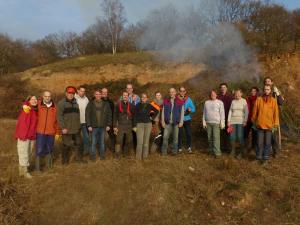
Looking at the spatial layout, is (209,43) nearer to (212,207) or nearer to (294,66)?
(294,66)

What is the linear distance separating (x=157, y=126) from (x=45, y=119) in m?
2.67

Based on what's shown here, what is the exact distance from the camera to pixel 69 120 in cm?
671

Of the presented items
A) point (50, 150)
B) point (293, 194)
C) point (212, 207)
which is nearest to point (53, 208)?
point (50, 150)

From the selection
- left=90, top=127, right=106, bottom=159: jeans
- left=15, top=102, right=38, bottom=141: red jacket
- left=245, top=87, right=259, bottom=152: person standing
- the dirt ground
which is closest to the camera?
the dirt ground

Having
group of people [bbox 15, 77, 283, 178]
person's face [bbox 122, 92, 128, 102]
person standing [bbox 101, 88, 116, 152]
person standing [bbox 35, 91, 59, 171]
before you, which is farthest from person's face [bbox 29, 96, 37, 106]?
person's face [bbox 122, 92, 128, 102]

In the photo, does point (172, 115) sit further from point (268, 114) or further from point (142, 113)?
point (268, 114)

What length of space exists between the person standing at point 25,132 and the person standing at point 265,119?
459 cm

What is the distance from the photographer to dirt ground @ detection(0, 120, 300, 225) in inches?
201

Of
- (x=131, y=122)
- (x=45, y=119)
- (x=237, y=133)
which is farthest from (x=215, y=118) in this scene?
(x=45, y=119)

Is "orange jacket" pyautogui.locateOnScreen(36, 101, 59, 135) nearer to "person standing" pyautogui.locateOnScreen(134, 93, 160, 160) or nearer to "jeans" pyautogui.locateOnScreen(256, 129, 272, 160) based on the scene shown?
"person standing" pyautogui.locateOnScreen(134, 93, 160, 160)

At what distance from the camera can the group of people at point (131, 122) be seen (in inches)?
255

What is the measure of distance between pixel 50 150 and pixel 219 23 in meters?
9.75

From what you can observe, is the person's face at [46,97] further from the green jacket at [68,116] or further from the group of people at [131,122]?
the green jacket at [68,116]

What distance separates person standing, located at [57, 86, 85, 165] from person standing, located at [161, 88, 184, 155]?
1967mm
